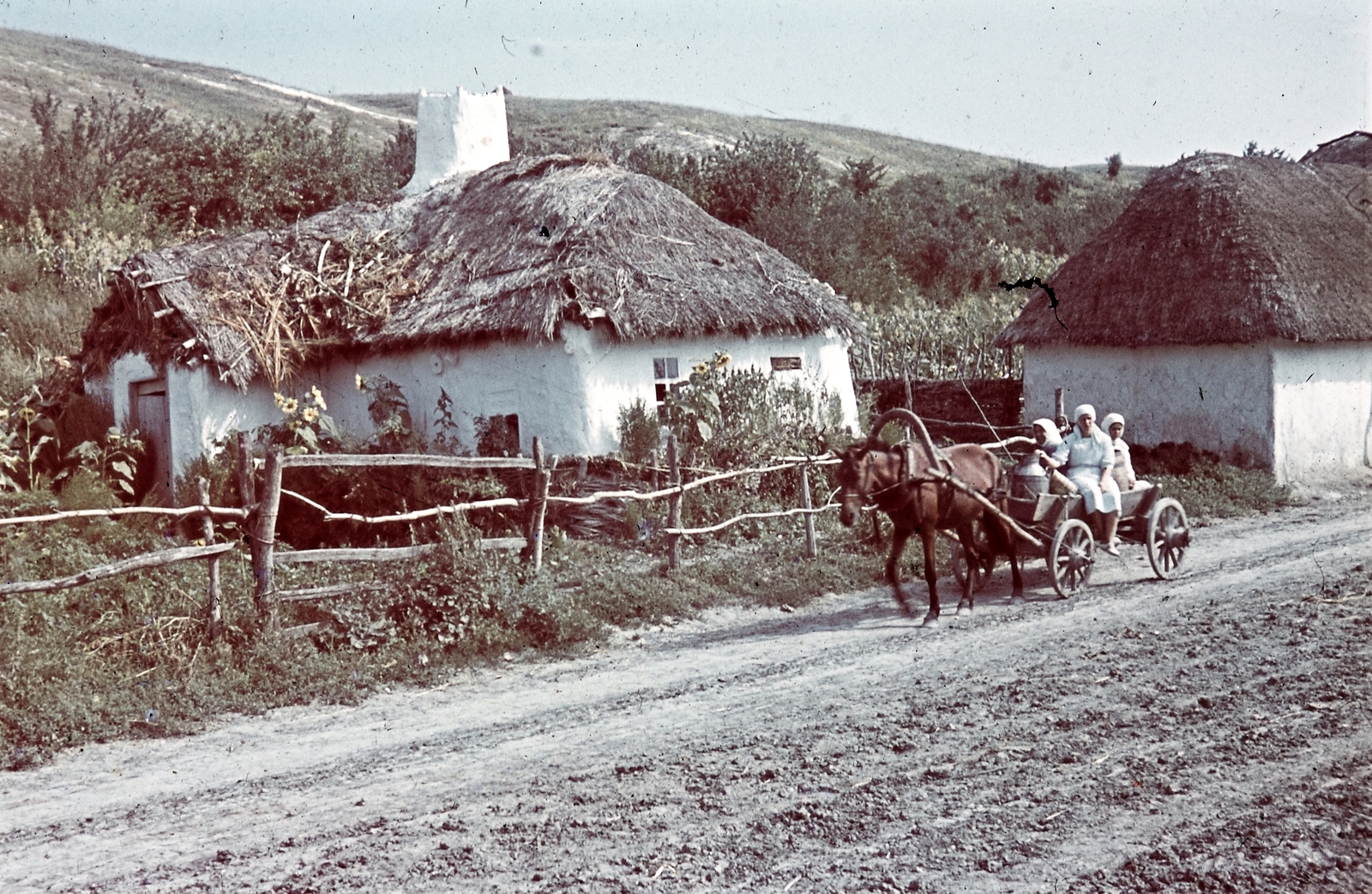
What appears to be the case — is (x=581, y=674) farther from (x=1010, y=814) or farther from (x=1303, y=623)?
(x=1303, y=623)

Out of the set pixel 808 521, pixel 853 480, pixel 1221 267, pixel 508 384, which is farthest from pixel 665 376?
pixel 1221 267

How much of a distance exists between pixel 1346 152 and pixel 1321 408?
823 cm

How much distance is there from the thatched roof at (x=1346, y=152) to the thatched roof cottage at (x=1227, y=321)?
123 inches

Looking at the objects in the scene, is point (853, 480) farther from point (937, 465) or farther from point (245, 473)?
point (245, 473)

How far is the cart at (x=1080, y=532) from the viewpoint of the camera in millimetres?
9281

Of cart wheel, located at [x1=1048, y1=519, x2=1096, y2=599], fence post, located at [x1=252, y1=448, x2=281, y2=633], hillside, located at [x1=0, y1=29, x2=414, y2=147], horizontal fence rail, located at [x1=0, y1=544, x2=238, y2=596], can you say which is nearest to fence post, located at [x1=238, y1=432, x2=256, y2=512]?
fence post, located at [x1=252, y1=448, x2=281, y2=633]

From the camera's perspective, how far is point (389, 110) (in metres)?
68.7

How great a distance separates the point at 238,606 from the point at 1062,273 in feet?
45.8

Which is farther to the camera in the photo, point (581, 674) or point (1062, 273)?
point (1062, 273)

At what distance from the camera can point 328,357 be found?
1548 centimetres

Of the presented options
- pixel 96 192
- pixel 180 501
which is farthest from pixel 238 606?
pixel 96 192

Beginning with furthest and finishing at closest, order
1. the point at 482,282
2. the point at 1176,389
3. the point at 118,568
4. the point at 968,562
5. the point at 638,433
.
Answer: the point at 1176,389 < the point at 482,282 < the point at 638,433 < the point at 968,562 < the point at 118,568

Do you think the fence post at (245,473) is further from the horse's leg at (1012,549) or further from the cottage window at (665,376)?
the cottage window at (665,376)

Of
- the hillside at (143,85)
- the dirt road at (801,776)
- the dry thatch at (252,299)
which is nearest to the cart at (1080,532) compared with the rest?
the dirt road at (801,776)
